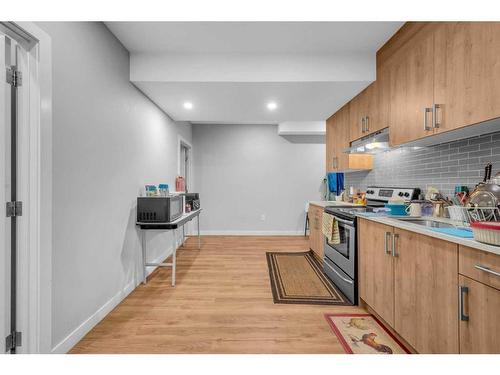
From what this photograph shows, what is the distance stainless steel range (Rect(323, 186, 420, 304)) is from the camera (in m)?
2.46

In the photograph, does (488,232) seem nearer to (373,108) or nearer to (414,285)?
(414,285)

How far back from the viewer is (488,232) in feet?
3.75

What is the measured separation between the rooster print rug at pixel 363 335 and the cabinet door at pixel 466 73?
1.52m

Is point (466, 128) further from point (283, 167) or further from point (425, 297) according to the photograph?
point (283, 167)

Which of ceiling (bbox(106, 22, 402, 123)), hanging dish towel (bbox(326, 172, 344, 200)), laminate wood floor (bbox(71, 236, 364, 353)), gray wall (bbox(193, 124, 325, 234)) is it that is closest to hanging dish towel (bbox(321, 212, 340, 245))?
laminate wood floor (bbox(71, 236, 364, 353))

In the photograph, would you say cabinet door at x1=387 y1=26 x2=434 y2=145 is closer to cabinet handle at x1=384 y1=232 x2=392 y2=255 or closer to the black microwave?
cabinet handle at x1=384 y1=232 x2=392 y2=255

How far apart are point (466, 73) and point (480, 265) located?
114 cm

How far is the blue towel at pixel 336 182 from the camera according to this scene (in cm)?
482

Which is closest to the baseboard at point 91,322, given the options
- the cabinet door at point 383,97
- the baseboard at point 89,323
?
the baseboard at point 89,323

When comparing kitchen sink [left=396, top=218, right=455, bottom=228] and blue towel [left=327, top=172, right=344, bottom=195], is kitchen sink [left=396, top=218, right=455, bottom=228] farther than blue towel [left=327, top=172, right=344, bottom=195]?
No

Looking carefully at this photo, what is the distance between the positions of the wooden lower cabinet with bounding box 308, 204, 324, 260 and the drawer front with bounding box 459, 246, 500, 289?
227 cm

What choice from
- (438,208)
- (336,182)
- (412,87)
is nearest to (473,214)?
(438,208)

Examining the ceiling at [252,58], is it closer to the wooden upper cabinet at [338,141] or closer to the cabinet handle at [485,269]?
the wooden upper cabinet at [338,141]

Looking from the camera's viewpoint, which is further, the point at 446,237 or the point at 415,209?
the point at 415,209
